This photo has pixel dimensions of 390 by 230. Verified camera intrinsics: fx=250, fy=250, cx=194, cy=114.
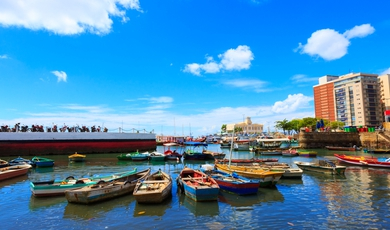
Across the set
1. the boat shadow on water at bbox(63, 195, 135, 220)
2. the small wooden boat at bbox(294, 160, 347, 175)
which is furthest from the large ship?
the boat shadow on water at bbox(63, 195, 135, 220)

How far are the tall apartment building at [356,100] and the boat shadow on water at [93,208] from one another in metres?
139

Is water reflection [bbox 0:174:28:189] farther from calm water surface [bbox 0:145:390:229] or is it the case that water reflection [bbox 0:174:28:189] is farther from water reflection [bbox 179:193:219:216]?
water reflection [bbox 179:193:219:216]

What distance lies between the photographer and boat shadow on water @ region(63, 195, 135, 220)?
1319 cm

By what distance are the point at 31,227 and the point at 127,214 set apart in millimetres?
4365

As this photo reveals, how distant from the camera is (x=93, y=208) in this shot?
1430 cm

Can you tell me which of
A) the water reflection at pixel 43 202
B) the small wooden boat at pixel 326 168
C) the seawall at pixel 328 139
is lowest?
the water reflection at pixel 43 202

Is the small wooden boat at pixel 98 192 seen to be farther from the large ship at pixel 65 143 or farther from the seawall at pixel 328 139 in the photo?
the seawall at pixel 328 139

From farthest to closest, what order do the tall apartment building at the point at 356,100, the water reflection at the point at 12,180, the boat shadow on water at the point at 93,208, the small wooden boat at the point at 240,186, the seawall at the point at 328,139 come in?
1. the tall apartment building at the point at 356,100
2. the seawall at the point at 328,139
3. the water reflection at the point at 12,180
4. the small wooden boat at the point at 240,186
5. the boat shadow on water at the point at 93,208

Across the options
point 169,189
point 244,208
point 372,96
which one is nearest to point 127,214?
point 169,189

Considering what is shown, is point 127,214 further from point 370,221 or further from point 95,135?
point 95,135

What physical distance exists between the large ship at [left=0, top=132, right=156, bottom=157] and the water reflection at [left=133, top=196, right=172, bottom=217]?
4509cm

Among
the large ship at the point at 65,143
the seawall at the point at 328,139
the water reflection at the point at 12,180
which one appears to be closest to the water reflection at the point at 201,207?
the water reflection at the point at 12,180

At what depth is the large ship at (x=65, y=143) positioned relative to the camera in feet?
164

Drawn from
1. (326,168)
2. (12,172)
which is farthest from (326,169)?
(12,172)
